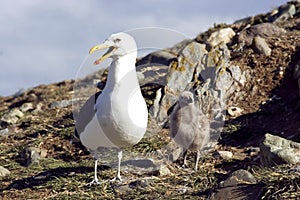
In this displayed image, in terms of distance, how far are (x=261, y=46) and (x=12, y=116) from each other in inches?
235

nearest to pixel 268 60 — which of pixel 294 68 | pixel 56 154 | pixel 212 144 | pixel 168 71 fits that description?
pixel 294 68

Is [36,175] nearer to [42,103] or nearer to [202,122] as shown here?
[202,122]

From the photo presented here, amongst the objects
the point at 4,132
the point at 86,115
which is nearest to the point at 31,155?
the point at 86,115

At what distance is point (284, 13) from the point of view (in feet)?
52.3

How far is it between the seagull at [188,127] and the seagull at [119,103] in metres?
1.60

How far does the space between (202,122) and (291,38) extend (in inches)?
178

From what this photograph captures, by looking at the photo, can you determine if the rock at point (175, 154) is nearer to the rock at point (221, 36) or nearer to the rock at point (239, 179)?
the rock at point (239, 179)

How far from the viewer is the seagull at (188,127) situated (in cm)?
952

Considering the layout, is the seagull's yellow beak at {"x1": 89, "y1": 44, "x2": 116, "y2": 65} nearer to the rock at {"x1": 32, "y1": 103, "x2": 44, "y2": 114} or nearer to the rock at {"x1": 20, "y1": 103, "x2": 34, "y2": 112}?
the rock at {"x1": 32, "y1": 103, "x2": 44, "y2": 114}

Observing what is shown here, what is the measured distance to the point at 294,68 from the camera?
477 inches

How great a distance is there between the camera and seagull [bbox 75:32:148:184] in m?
7.82

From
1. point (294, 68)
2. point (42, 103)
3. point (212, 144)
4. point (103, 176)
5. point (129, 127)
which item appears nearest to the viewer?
point (129, 127)

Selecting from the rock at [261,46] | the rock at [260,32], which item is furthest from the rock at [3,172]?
the rock at [260,32]

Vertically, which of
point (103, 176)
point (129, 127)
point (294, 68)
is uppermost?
point (294, 68)
